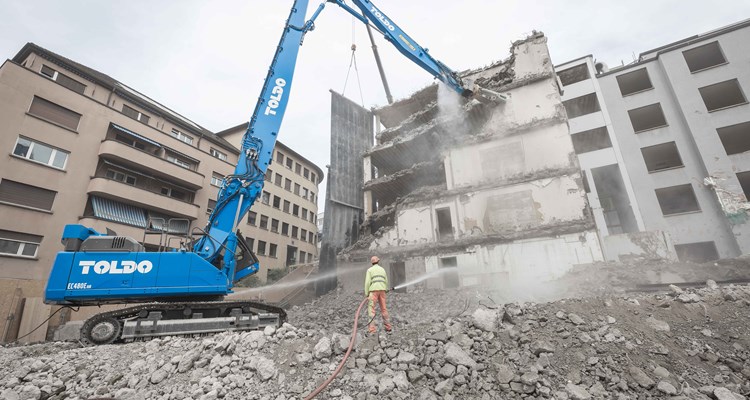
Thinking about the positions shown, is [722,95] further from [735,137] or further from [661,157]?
[661,157]

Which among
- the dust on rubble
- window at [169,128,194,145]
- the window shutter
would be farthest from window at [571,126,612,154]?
the window shutter

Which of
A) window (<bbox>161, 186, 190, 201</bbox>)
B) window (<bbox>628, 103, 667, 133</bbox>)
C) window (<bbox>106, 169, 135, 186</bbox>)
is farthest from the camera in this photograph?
window (<bbox>161, 186, 190, 201</bbox>)

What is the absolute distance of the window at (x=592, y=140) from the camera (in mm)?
23447

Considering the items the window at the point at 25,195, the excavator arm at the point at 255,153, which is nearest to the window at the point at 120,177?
the window at the point at 25,195

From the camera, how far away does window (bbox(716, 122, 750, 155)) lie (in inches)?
786

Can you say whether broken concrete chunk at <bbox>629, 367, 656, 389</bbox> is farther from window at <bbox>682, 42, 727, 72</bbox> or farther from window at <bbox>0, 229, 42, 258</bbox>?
window at <bbox>682, 42, 727, 72</bbox>

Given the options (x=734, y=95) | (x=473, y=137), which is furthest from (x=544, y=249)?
(x=734, y=95)

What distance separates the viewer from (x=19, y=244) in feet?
53.3

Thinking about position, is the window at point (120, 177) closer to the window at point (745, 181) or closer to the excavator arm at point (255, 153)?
the excavator arm at point (255, 153)

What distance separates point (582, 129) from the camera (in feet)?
77.6

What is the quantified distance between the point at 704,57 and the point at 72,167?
4203 cm

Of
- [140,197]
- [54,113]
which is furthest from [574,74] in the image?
[54,113]

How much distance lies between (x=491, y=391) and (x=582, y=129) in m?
25.0

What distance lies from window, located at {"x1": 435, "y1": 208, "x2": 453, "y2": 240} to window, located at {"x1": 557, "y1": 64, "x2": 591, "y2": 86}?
15.8 meters
